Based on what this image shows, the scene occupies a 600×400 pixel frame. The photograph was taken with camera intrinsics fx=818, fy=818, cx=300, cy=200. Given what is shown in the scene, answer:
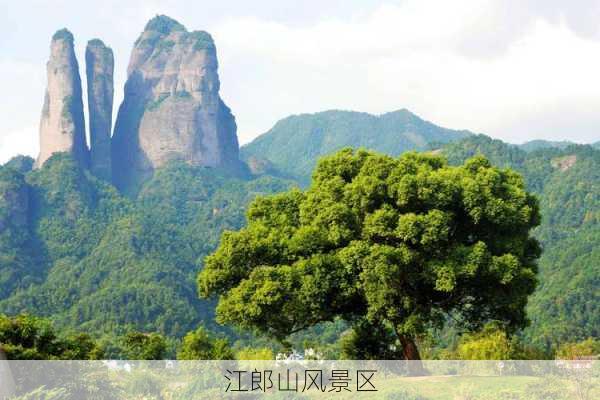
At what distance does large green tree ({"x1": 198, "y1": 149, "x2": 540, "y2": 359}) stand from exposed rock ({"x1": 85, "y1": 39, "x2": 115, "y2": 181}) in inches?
4999

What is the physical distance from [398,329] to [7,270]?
94589 millimetres

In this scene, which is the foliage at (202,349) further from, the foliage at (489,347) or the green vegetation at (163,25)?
the green vegetation at (163,25)

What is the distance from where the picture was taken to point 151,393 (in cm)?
1548

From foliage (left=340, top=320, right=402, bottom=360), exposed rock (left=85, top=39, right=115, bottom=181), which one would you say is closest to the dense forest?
exposed rock (left=85, top=39, right=115, bottom=181)

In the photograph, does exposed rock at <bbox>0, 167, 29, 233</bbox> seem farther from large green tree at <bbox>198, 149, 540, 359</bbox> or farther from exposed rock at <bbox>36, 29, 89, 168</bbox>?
large green tree at <bbox>198, 149, 540, 359</bbox>

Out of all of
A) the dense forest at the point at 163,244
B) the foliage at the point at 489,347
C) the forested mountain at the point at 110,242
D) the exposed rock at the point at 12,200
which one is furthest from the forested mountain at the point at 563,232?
the exposed rock at the point at 12,200

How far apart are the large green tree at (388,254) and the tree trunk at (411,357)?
0.03 metres

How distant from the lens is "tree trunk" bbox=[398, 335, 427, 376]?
62.6 feet

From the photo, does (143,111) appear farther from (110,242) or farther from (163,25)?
(110,242)

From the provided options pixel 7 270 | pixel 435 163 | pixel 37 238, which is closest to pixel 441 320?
pixel 435 163

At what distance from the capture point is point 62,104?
437 feet

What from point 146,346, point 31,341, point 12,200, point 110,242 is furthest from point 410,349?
point 12,200

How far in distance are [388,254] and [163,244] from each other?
98.8m

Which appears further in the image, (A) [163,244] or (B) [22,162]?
(B) [22,162]
